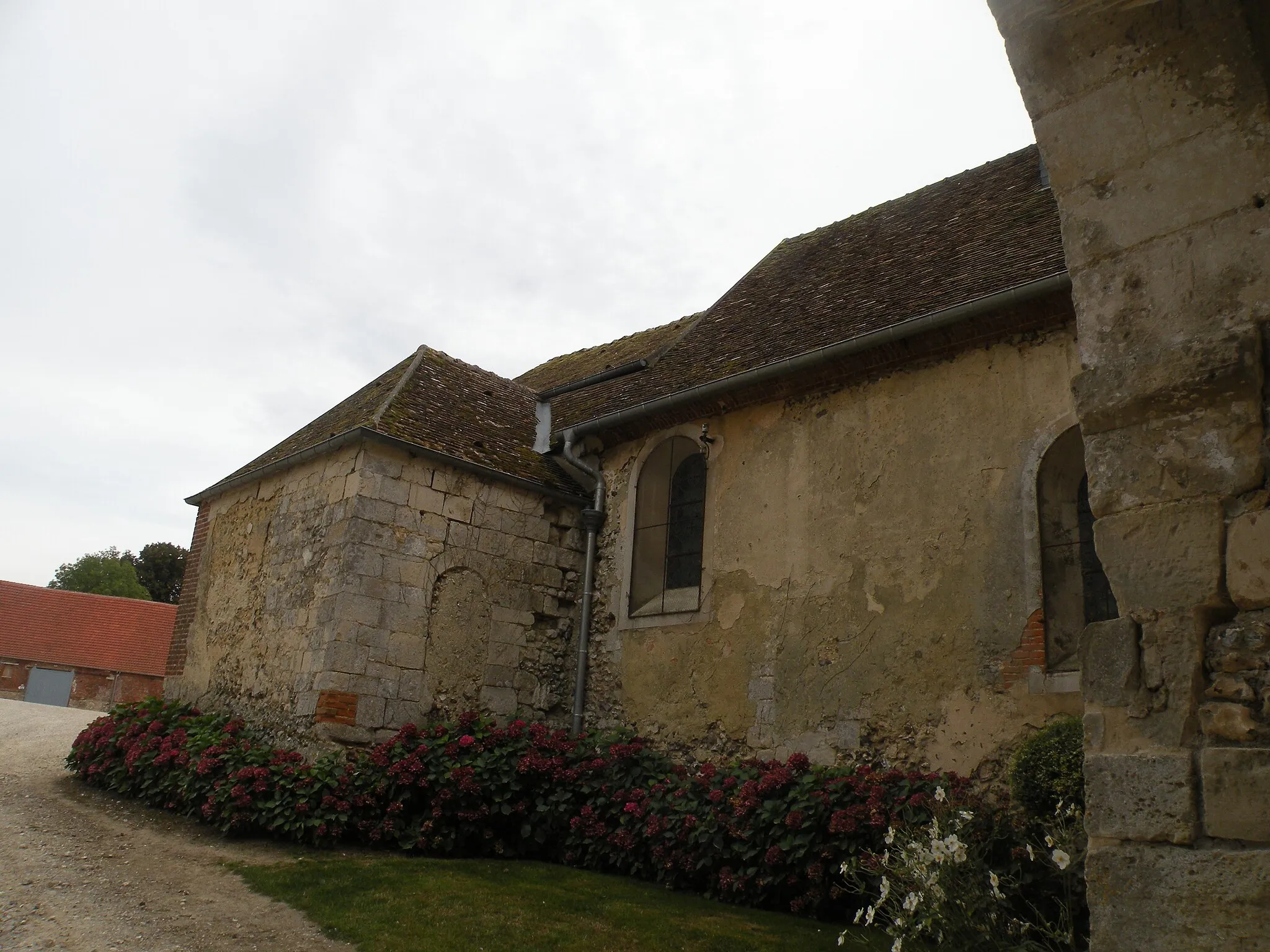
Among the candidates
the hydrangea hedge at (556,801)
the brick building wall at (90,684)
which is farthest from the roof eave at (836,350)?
the brick building wall at (90,684)

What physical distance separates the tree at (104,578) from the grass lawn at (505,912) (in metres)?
37.2

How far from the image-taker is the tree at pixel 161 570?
141 feet

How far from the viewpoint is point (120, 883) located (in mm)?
6098

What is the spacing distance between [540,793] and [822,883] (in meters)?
2.69

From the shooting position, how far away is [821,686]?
24.8 feet

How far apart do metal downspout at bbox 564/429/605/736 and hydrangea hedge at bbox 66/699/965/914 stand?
0.78 metres

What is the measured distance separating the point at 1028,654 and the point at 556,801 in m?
3.80

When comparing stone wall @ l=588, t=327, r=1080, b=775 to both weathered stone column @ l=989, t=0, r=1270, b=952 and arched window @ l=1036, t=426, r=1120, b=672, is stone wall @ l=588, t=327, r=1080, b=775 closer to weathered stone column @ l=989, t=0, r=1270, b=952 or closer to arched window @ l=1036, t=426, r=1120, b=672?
arched window @ l=1036, t=426, r=1120, b=672

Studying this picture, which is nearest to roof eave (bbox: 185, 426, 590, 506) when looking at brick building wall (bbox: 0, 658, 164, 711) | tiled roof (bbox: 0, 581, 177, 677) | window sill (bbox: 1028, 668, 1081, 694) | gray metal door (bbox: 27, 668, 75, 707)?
window sill (bbox: 1028, 668, 1081, 694)

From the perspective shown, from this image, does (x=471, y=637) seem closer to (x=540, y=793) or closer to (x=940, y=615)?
(x=540, y=793)

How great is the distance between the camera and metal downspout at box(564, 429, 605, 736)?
942cm

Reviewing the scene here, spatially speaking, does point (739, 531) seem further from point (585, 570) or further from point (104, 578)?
point (104, 578)

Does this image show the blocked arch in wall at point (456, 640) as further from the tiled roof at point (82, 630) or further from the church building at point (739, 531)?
the tiled roof at point (82, 630)

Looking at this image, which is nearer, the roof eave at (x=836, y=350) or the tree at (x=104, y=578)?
the roof eave at (x=836, y=350)
